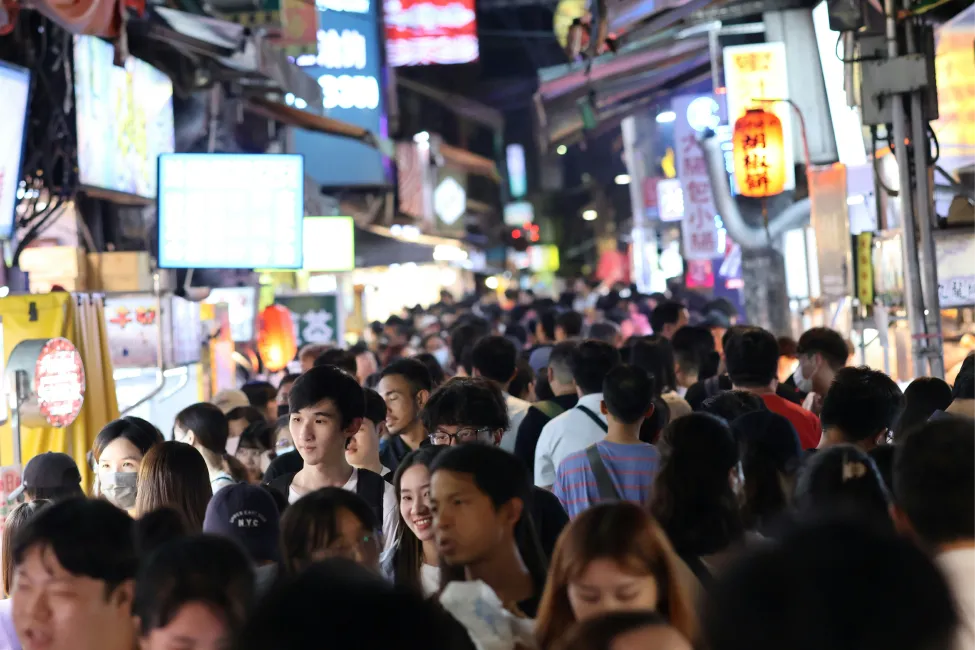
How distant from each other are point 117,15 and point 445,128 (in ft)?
116

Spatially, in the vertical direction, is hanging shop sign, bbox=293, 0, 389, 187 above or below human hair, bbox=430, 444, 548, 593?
above

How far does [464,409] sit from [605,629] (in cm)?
366

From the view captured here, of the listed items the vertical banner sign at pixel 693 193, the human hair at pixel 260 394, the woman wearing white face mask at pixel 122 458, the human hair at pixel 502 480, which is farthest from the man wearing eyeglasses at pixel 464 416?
the vertical banner sign at pixel 693 193

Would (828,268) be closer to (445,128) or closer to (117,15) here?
(117,15)

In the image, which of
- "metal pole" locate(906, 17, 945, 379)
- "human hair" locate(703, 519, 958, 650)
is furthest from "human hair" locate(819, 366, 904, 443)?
"human hair" locate(703, 519, 958, 650)

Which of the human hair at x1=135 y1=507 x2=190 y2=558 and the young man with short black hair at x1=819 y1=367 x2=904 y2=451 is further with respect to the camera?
the young man with short black hair at x1=819 y1=367 x2=904 y2=451

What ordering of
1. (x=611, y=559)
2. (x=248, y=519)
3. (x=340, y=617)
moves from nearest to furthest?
(x=340, y=617) < (x=611, y=559) < (x=248, y=519)

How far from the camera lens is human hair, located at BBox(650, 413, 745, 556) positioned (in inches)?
179

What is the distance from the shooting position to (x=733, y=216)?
19406mm

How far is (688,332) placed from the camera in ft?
32.7

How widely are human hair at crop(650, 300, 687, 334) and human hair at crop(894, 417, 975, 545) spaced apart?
9048mm

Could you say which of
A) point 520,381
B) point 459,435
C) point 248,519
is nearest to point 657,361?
point 520,381

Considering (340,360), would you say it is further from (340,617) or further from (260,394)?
(340,617)

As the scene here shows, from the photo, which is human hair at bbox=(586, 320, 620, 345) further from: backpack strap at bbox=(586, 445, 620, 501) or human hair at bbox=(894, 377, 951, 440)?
backpack strap at bbox=(586, 445, 620, 501)
